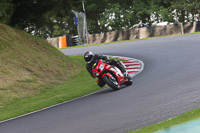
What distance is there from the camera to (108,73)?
1140 cm

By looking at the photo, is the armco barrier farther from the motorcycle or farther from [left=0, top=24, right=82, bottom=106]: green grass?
the motorcycle

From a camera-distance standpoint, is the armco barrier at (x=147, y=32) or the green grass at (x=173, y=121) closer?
the green grass at (x=173, y=121)

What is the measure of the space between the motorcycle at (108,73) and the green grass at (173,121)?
4.98 metres

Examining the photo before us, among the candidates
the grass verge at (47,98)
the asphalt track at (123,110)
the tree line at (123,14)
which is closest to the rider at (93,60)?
the asphalt track at (123,110)

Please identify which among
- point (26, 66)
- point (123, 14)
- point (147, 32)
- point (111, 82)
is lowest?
point (26, 66)

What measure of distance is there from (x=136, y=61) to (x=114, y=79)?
8.32m

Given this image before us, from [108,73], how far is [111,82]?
0.29 m

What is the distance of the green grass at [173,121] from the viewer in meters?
5.59

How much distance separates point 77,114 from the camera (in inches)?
345

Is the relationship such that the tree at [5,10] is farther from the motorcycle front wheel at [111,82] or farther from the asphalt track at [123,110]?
the motorcycle front wheel at [111,82]

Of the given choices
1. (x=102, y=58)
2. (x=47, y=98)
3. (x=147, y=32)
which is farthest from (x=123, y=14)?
(x=102, y=58)

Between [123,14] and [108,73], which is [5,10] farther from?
[123,14]

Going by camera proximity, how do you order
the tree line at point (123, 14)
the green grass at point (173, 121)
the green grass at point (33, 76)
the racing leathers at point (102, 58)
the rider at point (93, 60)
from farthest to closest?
the tree line at point (123, 14)
the green grass at point (33, 76)
the racing leathers at point (102, 58)
the rider at point (93, 60)
the green grass at point (173, 121)

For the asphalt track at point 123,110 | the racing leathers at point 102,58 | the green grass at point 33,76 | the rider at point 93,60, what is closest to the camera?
the asphalt track at point 123,110
